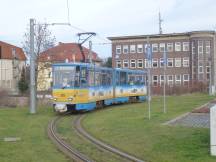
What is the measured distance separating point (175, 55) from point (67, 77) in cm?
6952

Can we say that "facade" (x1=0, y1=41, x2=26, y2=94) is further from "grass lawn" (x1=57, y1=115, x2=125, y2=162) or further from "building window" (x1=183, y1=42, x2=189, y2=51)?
"grass lawn" (x1=57, y1=115, x2=125, y2=162)

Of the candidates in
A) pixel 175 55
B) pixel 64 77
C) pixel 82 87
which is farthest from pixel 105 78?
pixel 175 55

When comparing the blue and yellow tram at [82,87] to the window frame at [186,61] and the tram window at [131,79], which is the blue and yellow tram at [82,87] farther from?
the window frame at [186,61]

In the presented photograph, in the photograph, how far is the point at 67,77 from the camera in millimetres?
27984

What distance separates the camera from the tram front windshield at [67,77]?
91.4 feet

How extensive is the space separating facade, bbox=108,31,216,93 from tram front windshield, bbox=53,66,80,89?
201 feet

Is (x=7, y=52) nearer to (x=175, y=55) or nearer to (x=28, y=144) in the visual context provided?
(x=175, y=55)

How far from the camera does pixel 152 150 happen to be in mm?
13516

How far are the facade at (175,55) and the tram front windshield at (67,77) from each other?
61.1 metres

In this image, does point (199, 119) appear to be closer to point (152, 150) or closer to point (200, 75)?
point (152, 150)

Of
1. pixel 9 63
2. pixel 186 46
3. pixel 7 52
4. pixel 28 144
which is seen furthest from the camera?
pixel 9 63

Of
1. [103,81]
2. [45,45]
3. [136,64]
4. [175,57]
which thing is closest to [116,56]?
[136,64]

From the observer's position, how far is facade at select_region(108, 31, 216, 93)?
91.0m

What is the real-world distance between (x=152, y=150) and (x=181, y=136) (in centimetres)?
262
